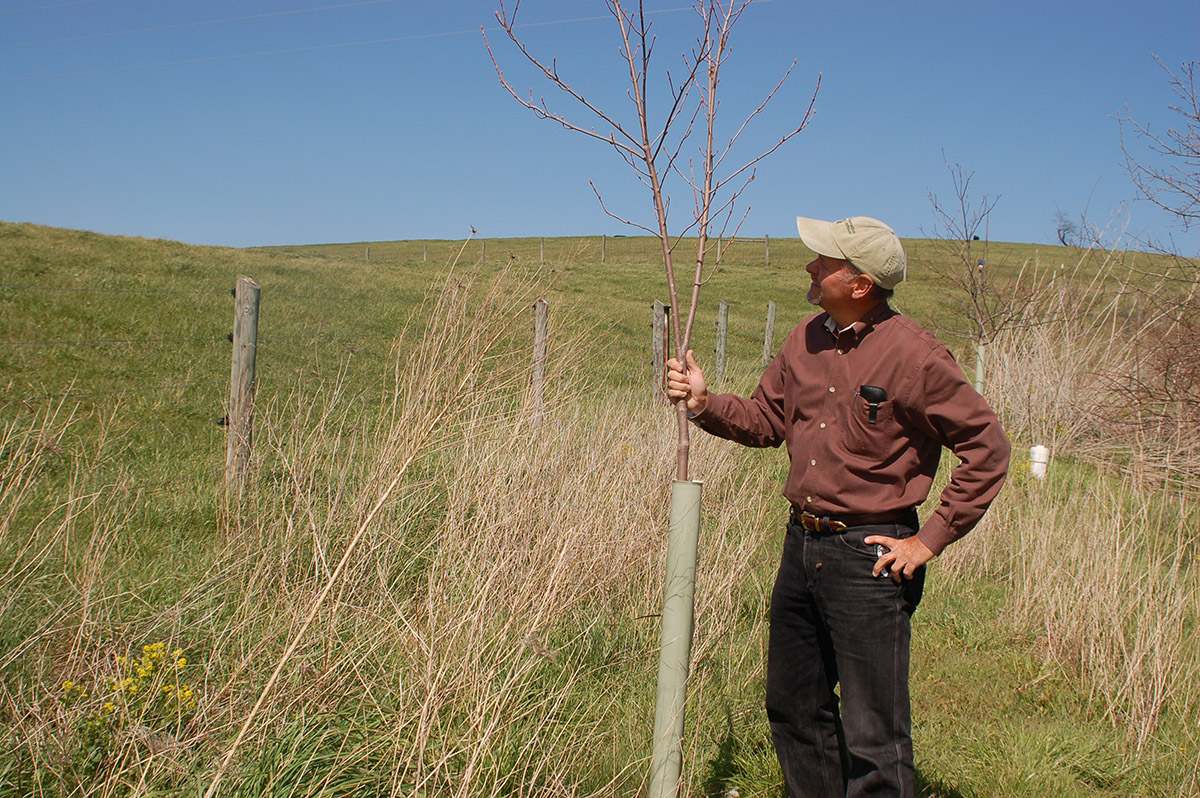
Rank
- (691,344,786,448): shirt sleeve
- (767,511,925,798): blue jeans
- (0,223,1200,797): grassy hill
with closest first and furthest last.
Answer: (767,511,925,798): blue jeans, (0,223,1200,797): grassy hill, (691,344,786,448): shirt sleeve

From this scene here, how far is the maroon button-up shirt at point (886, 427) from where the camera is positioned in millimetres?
2098

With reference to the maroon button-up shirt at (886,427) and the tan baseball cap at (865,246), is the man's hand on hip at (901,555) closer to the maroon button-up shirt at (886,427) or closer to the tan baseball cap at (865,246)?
the maroon button-up shirt at (886,427)

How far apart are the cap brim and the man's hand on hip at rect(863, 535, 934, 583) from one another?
738mm

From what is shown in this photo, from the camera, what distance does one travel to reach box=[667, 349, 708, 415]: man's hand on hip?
216 cm

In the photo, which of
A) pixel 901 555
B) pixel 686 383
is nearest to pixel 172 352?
pixel 686 383

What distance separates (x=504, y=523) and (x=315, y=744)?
131 cm

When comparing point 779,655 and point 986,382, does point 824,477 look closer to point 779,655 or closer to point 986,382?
point 779,655

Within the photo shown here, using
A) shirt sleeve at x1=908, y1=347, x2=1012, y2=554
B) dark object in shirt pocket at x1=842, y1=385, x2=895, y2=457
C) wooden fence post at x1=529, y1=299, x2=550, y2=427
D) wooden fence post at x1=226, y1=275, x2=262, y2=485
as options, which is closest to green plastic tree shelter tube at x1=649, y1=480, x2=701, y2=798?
dark object in shirt pocket at x1=842, y1=385, x2=895, y2=457

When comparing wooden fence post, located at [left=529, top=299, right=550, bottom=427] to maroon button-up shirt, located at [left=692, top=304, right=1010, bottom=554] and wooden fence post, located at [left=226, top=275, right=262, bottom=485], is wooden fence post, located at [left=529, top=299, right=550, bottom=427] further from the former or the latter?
maroon button-up shirt, located at [left=692, top=304, right=1010, bottom=554]

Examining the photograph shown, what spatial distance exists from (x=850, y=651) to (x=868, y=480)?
0.44 metres

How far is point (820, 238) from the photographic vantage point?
224cm

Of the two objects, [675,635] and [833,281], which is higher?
[833,281]

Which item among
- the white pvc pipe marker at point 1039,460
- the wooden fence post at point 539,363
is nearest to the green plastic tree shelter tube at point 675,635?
the wooden fence post at point 539,363

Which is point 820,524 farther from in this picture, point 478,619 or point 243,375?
point 243,375
